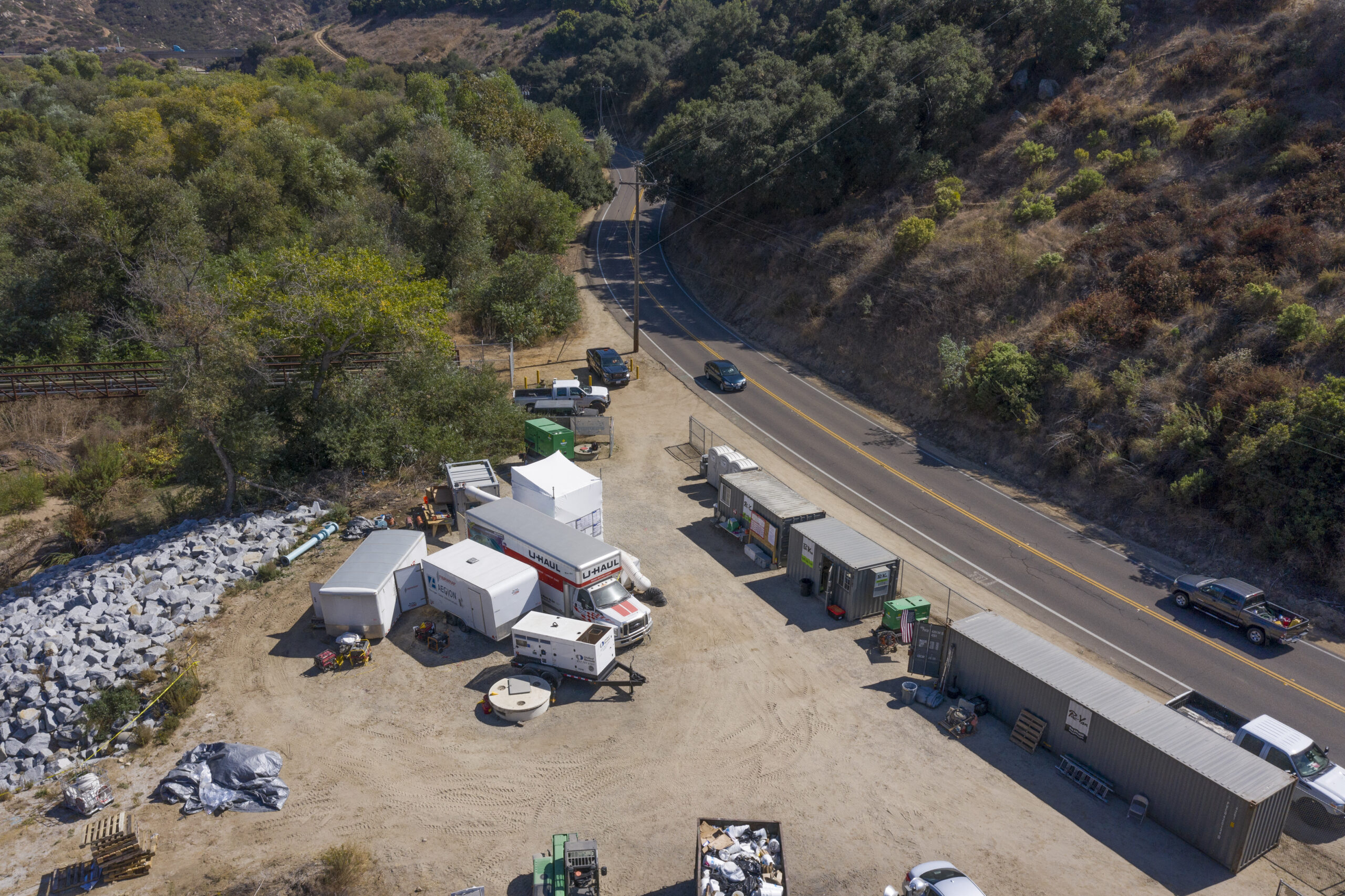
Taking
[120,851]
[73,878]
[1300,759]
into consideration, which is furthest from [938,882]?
[73,878]

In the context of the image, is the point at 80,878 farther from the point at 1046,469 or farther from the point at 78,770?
the point at 1046,469

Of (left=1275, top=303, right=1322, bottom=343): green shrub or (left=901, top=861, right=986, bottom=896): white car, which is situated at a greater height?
(left=1275, top=303, right=1322, bottom=343): green shrub

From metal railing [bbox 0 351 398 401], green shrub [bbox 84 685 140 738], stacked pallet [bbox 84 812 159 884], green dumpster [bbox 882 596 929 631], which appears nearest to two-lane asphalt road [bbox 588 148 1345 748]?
green dumpster [bbox 882 596 929 631]

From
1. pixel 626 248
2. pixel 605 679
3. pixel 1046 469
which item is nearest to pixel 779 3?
pixel 626 248

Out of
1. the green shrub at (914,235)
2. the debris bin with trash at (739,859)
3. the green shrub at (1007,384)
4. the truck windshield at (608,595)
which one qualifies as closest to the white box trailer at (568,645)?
the truck windshield at (608,595)

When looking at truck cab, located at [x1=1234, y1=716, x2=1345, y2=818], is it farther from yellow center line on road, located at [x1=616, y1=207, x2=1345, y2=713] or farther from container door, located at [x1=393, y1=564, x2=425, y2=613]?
container door, located at [x1=393, y1=564, x2=425, y2=613]

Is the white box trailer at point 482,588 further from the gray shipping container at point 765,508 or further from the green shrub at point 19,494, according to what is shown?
the green shrub at point 19,494
